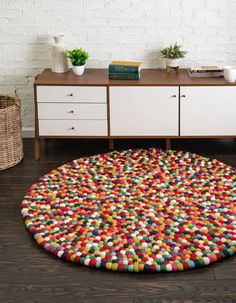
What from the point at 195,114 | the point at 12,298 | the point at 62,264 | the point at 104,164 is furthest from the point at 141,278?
the point at 195,114

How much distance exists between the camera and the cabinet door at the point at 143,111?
14.4ft

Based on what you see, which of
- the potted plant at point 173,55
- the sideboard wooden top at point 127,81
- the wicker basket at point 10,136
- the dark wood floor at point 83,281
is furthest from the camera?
the potted plant at point 173,55

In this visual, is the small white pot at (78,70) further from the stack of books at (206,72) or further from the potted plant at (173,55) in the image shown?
the stack of books at (206,72)

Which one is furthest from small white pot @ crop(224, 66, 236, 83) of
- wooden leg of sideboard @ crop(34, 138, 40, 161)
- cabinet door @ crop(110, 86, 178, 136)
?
wooden leg of sideboard @ crop(34, 138, 40, 161)

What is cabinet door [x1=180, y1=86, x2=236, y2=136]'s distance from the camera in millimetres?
4375

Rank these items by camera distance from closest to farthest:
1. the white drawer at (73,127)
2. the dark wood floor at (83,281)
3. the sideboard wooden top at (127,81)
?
the dark wood floor at (83,281)
the sideboard wooden top at (127,81)
the white drawer at (73,127)

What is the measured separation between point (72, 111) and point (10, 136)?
47cm

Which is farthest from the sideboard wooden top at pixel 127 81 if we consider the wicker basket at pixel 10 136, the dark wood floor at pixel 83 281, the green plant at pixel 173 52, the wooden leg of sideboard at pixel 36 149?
the dark wood floor at pixel 83 281

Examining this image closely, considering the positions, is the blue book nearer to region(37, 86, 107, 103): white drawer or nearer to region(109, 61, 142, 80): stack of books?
region(109, 61, 142, 80): stack of books

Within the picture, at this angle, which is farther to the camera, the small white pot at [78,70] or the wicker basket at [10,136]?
the small white pot at [78,70]

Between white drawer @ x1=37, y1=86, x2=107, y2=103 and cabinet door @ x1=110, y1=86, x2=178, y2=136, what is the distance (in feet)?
0.30

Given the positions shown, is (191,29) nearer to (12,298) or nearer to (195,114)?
(195,114)

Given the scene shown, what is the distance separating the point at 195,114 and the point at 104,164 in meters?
0.74

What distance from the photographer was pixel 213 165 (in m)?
4.29
